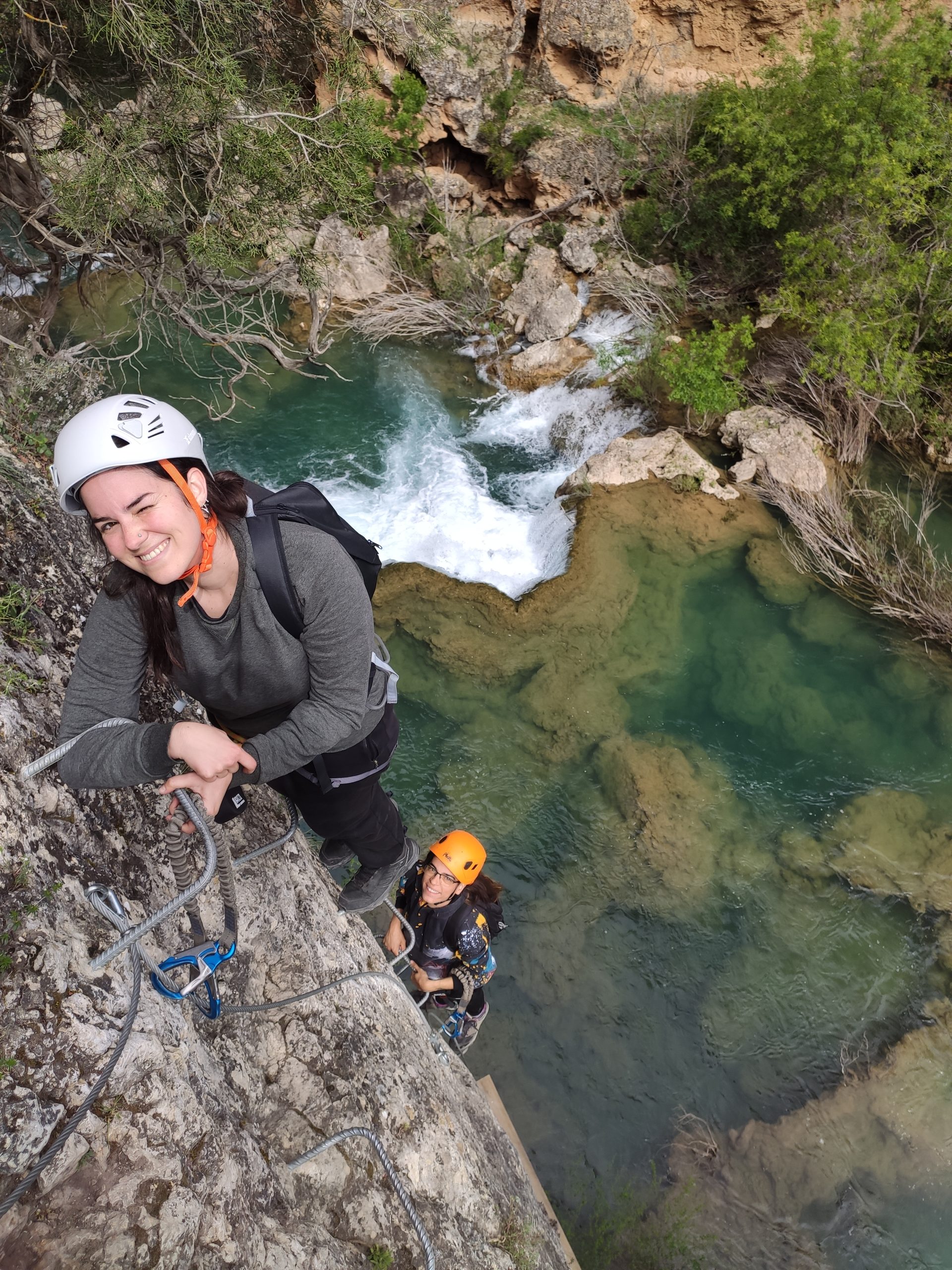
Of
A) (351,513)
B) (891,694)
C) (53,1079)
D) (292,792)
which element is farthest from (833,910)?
(351,513)

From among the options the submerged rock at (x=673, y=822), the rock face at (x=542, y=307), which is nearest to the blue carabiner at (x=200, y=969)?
the submerged rock at (x=673, y=822)

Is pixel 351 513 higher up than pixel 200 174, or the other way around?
pixel 200 174

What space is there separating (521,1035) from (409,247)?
507 inches

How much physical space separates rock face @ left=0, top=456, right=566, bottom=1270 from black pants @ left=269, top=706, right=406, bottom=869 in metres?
0.40

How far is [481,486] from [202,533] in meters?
8.43

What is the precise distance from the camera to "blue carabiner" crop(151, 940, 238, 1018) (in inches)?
87.7

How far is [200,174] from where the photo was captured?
6.08m

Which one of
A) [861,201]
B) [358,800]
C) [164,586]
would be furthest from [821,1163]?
[861,201]

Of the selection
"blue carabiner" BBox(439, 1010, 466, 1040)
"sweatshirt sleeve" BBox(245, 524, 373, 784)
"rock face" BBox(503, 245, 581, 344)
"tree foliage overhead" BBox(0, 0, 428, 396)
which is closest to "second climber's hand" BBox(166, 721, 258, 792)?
"sweatshirt sleeve" BBox(245, 524, 373, 784)

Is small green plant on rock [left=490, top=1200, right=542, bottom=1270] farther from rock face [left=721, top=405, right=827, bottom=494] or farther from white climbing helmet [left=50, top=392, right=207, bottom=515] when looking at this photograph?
rock face [left=721, top=405, right=827, bottom=494]

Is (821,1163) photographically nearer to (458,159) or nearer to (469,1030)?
(469,1030)

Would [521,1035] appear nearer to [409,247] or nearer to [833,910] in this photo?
[833,910]

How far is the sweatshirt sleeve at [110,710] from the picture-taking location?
1851 mm

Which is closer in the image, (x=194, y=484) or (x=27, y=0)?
(x=194, y=484)
